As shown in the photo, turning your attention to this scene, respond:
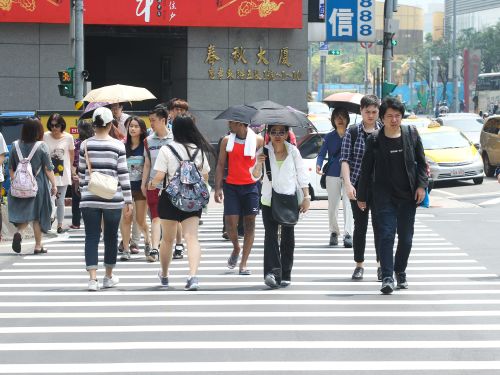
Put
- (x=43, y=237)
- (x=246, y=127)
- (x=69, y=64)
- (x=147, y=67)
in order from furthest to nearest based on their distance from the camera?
(x=147, y=67) < (x=69, y=64) < (x=43, y=237) < (x=246, y=127)

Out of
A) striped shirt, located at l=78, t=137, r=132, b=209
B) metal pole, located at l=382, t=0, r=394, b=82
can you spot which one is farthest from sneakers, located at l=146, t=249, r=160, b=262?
metal pole, located at l=382, t=0, r=394, b=82

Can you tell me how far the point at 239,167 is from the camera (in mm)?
13133

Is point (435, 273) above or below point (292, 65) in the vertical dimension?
below

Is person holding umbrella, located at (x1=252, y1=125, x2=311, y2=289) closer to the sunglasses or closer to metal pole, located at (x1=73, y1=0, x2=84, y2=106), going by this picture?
the sunglasses

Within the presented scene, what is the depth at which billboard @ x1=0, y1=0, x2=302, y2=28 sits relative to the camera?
3256 centimetres

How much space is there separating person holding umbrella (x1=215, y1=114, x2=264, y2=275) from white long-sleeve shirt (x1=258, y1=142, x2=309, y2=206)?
0.97 metres

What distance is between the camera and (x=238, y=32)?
→ 112 feet
